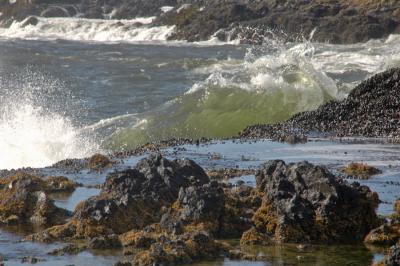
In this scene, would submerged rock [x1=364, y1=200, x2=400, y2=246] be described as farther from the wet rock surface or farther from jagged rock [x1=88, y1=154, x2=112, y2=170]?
jagged rock [x1=88, y1=154, x2=112, y2=170]

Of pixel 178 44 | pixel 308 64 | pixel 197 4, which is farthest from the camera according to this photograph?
pixel 197 4

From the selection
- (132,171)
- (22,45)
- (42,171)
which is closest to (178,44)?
(22,45)

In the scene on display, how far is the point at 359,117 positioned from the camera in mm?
20203

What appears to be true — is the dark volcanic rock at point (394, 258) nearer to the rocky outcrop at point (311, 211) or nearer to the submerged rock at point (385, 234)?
the submerged rock at point (385, 234)

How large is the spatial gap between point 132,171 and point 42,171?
16.2ft

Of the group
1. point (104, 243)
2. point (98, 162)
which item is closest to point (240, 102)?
point (98, 162)

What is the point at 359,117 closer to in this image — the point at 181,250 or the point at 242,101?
the point at 242,101

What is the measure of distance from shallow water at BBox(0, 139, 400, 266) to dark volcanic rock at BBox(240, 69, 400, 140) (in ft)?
3.85

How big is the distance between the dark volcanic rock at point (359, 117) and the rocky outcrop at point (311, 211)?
7.57 meters

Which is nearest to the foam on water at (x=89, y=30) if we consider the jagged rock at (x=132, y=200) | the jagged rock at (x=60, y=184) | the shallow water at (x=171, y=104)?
the shallow water at (x=171, y=104)

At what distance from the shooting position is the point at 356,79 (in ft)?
118

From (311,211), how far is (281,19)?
51.6m

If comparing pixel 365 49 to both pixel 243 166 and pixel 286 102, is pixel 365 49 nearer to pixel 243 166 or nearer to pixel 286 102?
pixel 286 102

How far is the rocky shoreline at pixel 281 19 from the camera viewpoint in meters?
56.0
